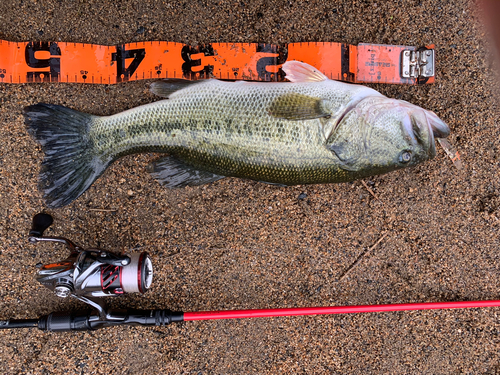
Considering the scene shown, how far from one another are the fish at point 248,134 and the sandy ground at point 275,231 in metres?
0.35

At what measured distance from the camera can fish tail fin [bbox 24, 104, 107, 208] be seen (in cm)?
234

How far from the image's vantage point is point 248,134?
2.17 meters

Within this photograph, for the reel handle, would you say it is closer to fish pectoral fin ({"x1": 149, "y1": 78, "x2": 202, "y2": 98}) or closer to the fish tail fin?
the fish tail fin

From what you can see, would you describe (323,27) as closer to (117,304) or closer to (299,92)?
(299,92)

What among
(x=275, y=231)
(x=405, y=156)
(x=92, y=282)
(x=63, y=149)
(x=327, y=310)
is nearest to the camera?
(x=405, y=156)

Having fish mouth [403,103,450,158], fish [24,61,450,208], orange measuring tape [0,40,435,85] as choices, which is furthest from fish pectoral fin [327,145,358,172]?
orange measuring tape [0,40,435,85]

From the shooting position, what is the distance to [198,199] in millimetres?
2723

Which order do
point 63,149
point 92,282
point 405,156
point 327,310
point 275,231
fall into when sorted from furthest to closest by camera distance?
1. point 275,231
2. point 327,310
3. point 63,149
4. point 92,282
5. point 405,156

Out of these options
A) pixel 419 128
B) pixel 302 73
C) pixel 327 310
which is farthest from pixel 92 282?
pixel 419 128

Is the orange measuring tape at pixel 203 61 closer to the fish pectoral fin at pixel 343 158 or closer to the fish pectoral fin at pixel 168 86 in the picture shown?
the fish pectoral fin at pixel 168 86

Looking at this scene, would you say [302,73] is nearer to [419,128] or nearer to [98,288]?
[419,128]

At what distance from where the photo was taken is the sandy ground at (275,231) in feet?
8.59

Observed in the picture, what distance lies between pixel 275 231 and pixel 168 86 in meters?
1.41

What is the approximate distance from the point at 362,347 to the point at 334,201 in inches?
50.4
